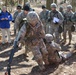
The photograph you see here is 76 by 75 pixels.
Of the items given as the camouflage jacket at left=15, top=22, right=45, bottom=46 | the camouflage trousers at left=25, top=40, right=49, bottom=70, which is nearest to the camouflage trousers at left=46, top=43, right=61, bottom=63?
the camouflage trousers at left=25, top=40, right=49, bottom=70

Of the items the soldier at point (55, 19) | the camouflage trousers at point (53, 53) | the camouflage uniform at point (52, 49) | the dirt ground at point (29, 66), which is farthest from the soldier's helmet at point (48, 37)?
the soldier at point (55, 19)

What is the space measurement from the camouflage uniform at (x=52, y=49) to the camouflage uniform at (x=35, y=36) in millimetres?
343

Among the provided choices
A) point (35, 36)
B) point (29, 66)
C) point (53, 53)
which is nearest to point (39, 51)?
point (35, 36)

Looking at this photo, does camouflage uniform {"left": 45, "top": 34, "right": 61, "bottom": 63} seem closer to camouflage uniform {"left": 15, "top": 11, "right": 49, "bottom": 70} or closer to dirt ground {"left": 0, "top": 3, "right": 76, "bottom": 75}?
dirt ground {"left": 0, "top": 3, "right": 76, "bottom": 75}

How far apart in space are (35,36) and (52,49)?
Result: 31.7 inches

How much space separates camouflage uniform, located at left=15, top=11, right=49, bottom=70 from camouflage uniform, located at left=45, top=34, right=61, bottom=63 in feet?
1.13

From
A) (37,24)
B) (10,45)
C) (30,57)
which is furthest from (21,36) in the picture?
(10,45)

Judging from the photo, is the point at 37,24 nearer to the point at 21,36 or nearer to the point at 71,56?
the point at 21,36

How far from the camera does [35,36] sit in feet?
24.8

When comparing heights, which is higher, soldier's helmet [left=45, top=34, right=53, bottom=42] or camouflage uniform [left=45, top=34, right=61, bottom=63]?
soldier's helmet [left=45, top=34, right=53, bottom=42]

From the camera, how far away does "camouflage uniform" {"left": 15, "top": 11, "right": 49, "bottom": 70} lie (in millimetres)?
7266

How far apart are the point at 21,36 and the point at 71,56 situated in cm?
292

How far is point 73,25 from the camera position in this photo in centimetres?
1155

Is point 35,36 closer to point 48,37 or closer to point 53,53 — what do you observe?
point 48,37
